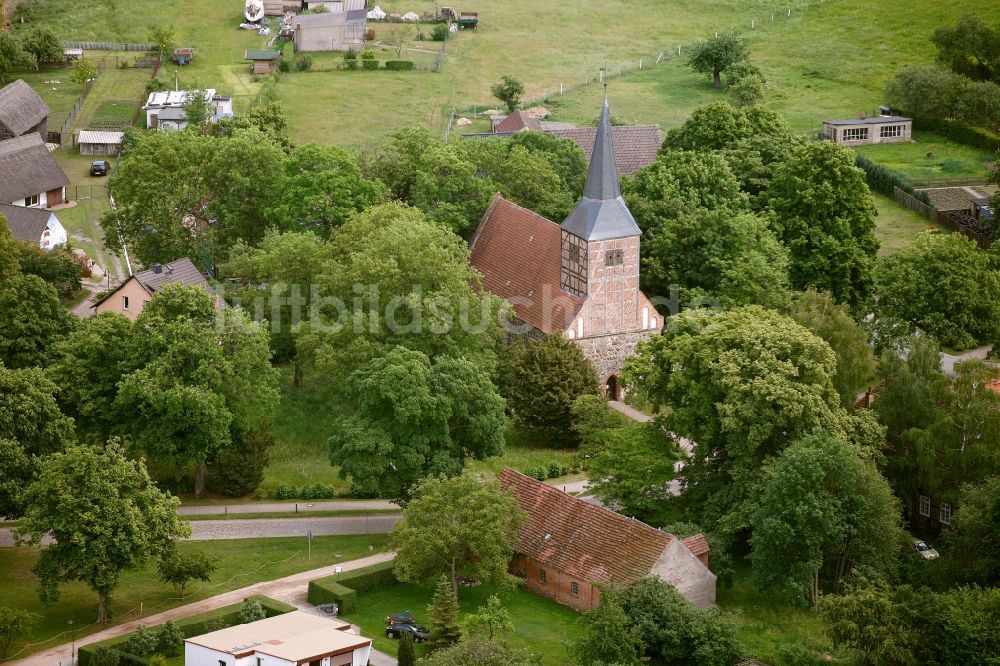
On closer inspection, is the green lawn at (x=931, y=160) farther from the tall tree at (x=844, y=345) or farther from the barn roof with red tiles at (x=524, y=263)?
the tall tree at (x=844, y=345)

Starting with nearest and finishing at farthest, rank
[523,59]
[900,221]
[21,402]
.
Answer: [21,402] < [900,221] < [523,59]

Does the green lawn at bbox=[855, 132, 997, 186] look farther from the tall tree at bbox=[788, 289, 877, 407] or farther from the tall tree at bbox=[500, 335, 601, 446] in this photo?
the tall tree at bbox=[500, 335, 601, 446]

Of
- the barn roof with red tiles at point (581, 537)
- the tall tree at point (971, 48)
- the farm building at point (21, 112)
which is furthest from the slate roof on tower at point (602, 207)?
the tall tree at point (971, 48)

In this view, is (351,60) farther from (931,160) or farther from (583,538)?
(583,538)

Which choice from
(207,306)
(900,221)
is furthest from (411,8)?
(207,306)

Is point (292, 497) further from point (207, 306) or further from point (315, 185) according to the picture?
point (315, 185)
